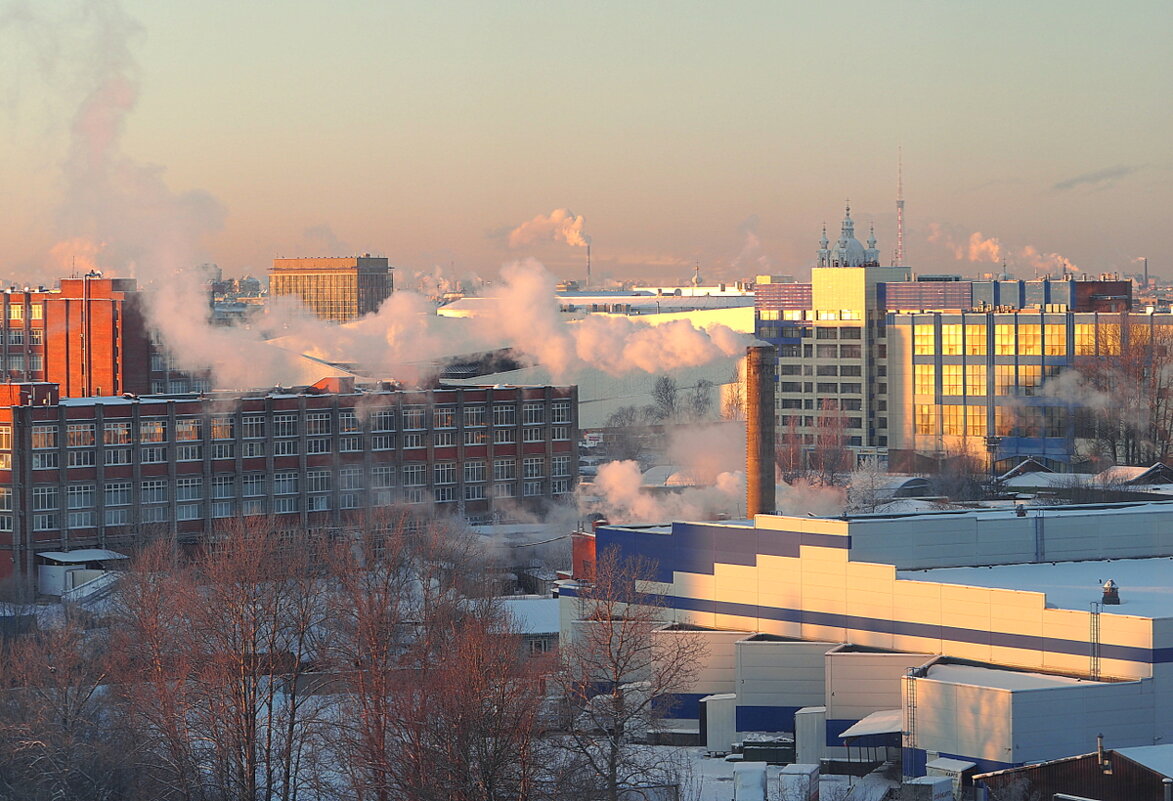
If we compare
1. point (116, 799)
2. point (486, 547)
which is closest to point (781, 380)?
point (486, 547)

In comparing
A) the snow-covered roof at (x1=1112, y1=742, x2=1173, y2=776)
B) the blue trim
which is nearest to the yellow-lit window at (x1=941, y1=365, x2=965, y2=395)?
the blue trim

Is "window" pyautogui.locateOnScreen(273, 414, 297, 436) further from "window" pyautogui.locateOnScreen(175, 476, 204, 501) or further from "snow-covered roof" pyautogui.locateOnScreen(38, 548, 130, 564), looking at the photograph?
"snow-covered roof" pyautogui.locateOnScreen(38, 548, 130, 564)

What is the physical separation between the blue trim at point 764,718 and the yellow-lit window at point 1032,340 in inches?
1812

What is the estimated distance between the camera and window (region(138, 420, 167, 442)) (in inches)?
2238

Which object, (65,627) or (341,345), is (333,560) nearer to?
(65,627)

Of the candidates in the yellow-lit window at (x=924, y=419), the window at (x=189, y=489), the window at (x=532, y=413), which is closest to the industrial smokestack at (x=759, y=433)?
the window at (x=532, y=413)

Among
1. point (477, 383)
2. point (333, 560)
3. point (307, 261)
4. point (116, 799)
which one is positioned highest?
point (307, 261)

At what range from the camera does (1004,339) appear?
80.4 metres

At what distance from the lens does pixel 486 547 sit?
56062 mm

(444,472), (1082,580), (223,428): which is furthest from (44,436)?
(1082,580)

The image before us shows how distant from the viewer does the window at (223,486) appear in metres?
58.2

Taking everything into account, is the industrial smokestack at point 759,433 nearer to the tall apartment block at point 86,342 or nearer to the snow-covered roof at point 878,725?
the snow-covered roof at point 878,725

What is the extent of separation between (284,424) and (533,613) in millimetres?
15771

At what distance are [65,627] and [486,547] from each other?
17.2m
